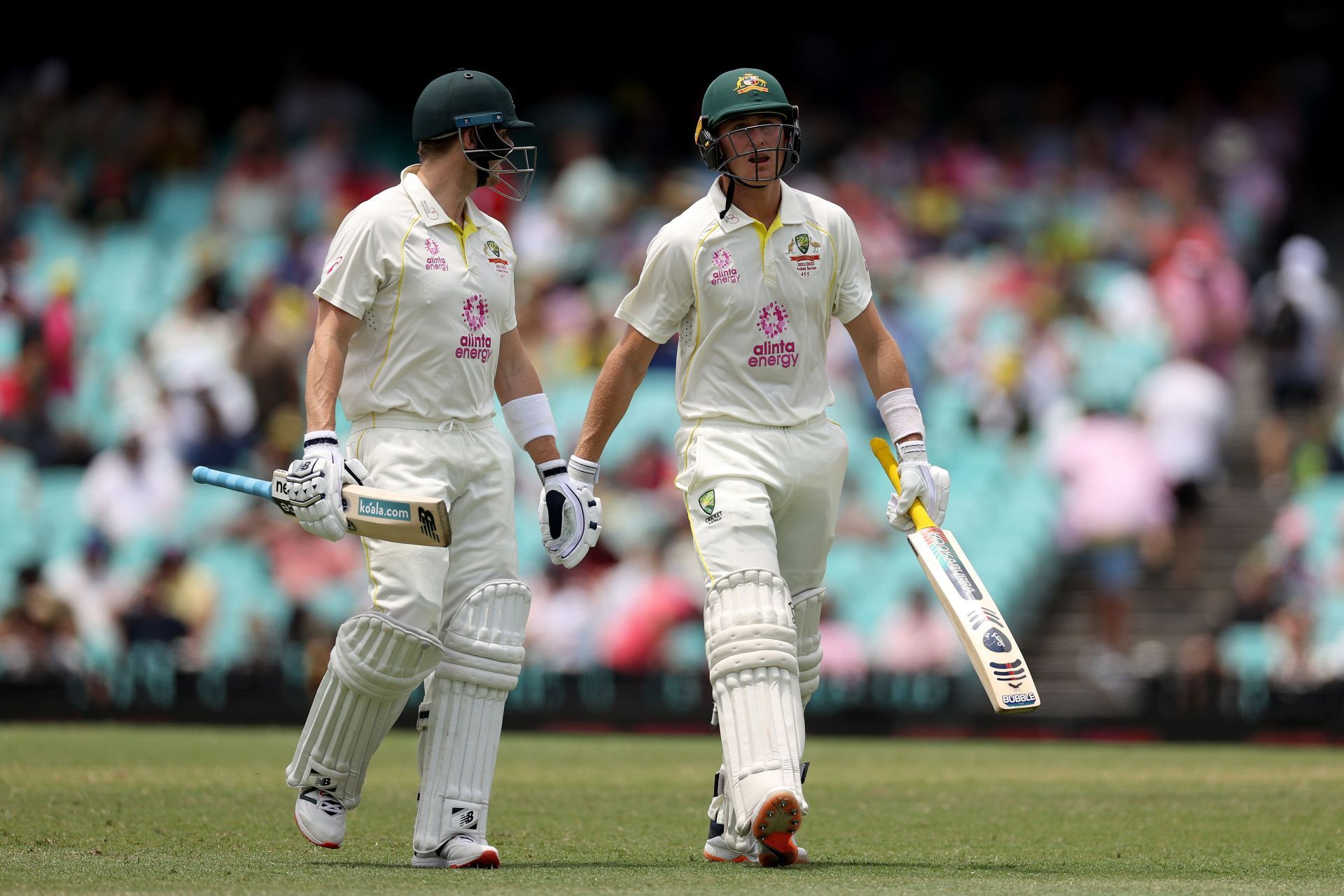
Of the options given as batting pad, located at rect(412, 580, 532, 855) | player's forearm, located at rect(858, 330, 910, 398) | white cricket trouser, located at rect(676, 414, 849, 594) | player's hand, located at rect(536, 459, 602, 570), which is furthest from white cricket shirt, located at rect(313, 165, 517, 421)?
player's forearm, located at rect(858, 330, 910, 398)

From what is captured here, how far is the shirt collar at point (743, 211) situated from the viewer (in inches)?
226

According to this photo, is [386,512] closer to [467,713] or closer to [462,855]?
[467,713]

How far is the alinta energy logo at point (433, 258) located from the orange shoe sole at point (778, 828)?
5.87ft

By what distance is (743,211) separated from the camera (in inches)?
228

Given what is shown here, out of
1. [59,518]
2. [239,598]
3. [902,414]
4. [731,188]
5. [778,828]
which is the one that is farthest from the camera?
[59,518]

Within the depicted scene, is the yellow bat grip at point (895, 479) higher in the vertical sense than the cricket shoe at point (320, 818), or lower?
higher

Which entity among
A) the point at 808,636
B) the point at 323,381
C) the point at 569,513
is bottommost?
the point at 808,636

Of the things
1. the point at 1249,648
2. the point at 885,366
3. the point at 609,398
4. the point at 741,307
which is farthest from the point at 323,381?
the point at 1249,648

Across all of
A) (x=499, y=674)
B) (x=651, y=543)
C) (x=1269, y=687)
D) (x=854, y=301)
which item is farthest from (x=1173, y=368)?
(x=499, y=674)

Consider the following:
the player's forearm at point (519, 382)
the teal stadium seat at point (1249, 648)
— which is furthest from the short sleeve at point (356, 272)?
the teal stadium seat at point (1249, 648)

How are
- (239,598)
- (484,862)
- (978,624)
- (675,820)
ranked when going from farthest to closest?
1. (239,598)
2. (675,820)
3. (978,624)
4. (484,862)

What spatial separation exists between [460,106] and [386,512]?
1.28 metres

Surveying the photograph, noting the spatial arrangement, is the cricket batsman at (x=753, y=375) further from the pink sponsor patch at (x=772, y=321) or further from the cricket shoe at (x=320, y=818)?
the cricket shoe at (x=320, y=818)

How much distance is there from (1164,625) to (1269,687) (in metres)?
1.58
